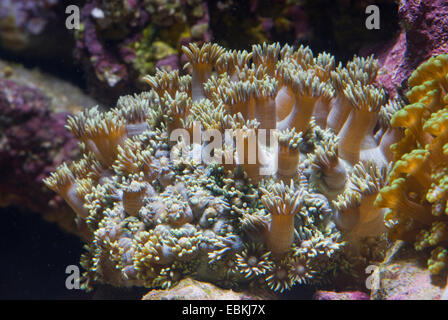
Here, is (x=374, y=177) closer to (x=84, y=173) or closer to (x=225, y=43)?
(x=84, y=173)

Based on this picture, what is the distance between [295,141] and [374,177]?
63 cm

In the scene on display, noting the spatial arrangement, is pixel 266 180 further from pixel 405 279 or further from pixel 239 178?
pixel 405 279

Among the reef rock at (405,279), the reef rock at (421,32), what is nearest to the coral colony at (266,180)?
the reef rock at (405,279)

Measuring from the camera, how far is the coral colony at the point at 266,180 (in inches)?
83.4

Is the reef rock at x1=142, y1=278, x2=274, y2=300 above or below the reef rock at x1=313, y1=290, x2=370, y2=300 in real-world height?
above

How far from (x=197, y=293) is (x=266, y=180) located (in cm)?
95

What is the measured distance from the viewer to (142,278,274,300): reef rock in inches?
84.4

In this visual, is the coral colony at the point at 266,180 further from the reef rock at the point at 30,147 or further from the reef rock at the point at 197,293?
the reef rock at the point at 30,147

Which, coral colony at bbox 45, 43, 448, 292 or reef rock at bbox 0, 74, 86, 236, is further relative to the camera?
reef rock at bbox 0, 74, 86, 236

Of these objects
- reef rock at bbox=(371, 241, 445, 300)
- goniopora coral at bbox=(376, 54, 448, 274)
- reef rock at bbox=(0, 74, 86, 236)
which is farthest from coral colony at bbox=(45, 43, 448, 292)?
reef rock at bbox=(0, 74, 86, 236)

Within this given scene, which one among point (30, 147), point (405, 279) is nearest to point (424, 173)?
point (405, 279)

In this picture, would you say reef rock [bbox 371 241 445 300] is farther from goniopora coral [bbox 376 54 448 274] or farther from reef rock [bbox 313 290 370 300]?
reef rock [bbox 313 290 370 300]

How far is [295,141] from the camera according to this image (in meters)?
2.36

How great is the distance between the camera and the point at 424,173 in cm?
196
